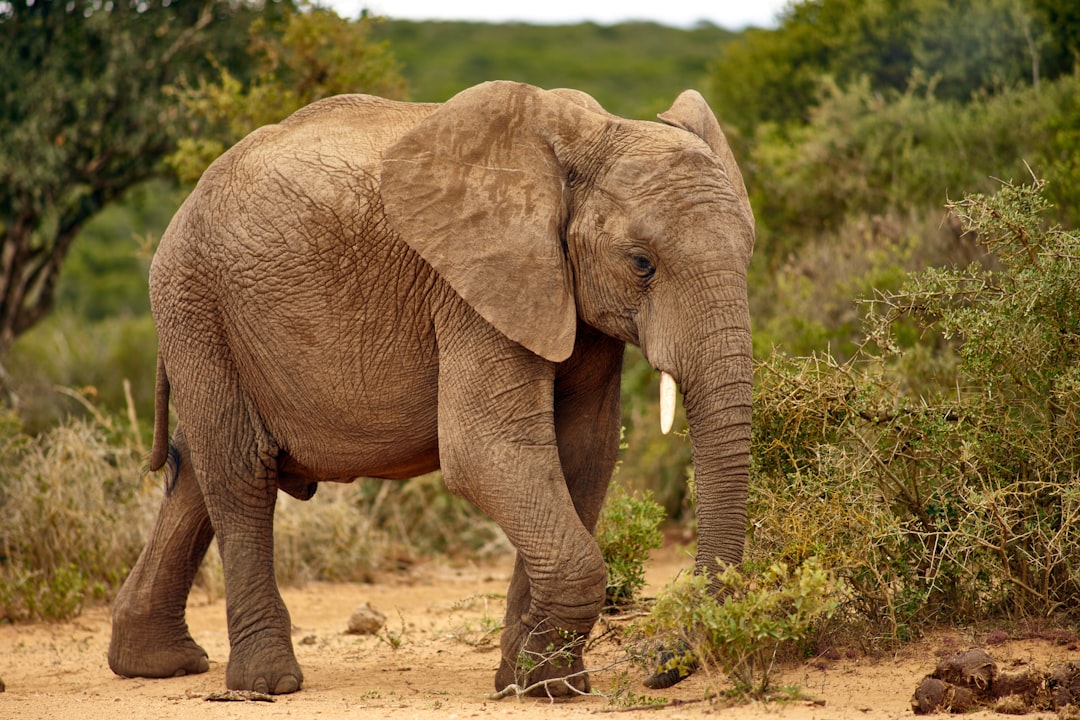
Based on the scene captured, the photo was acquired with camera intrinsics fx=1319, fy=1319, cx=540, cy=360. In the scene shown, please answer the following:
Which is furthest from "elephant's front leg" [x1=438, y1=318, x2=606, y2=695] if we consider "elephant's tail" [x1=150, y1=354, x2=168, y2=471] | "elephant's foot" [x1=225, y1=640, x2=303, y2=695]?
"elephant's tail" [x1=150, y1=354, x2=168, y2=471]

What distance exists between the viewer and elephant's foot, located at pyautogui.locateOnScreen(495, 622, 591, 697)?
5.66m

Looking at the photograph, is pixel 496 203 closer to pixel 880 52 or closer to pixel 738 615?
pixel 738 615

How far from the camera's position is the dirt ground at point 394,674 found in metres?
5.45

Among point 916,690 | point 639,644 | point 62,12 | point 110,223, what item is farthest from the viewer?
point 110,223

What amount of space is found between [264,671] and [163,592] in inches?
41.8

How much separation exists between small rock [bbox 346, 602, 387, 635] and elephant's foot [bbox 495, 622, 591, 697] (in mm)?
2621

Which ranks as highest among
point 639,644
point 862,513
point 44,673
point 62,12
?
point 62,12

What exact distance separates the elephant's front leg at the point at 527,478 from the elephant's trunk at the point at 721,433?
0.55 m

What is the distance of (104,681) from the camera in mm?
7316

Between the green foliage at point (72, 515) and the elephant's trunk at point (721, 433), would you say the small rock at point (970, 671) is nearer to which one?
the elephant's trunk at point (721, 433)

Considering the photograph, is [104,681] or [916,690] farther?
[104,681]

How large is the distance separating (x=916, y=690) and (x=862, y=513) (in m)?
1.03

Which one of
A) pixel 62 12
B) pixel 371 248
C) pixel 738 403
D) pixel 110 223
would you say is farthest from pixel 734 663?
pixel 110 223

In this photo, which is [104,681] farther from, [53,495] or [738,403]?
[738,403]
